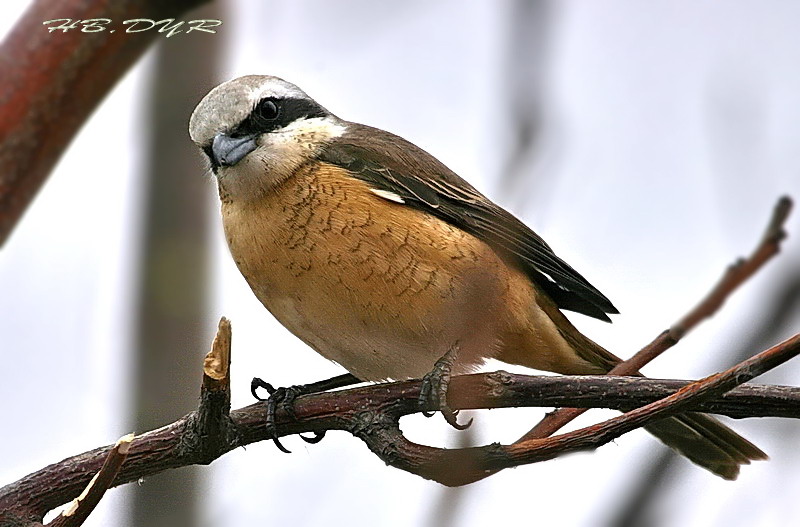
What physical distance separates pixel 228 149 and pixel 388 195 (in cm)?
62

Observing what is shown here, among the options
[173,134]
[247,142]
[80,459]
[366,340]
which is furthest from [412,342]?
[173,134]

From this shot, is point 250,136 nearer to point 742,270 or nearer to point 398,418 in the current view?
point 398,418

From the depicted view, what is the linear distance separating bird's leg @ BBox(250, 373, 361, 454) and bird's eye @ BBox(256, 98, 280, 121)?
1.06 metres

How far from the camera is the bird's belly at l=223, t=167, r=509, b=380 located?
382 cm

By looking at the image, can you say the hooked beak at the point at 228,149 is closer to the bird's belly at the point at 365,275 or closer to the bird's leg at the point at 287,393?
the bird's belly at the point at 365,275

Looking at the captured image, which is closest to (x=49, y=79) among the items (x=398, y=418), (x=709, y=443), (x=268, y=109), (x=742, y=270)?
(x=268, y=109)

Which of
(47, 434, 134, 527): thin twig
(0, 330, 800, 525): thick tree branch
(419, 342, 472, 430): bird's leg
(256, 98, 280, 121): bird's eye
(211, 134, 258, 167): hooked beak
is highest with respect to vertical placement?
(256, 98, 280, 121): bird's eye

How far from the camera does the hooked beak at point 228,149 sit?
13.4ft

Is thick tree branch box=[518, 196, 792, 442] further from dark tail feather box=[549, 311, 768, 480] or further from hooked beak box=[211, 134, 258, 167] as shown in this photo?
hooked beak box=[211, 134, 258, 167]

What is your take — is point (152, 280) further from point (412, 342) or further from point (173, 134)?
point (412, 342)

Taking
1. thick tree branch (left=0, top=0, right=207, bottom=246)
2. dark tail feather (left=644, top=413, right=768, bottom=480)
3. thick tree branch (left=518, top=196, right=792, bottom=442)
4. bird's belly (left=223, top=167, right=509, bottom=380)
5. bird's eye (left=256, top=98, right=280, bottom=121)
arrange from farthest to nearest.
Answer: bird's eye (left=256, top=98, right=280, bottom=121) < bird's belly (left=223, top=167, right=509, bottom=380) < dark tail feather (left=644, top=413, right=768, bottom=480) < thick tree branch (left=0, top=0, right=207, bottom=246) < thick tree branch (left=518, top=196, right=792, bottom=442)

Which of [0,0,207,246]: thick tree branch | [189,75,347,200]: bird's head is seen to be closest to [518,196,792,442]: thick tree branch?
[0,0,207,246]: thick tree branch

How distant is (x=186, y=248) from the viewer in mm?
5078

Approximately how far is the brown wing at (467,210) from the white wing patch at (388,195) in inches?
0.7
